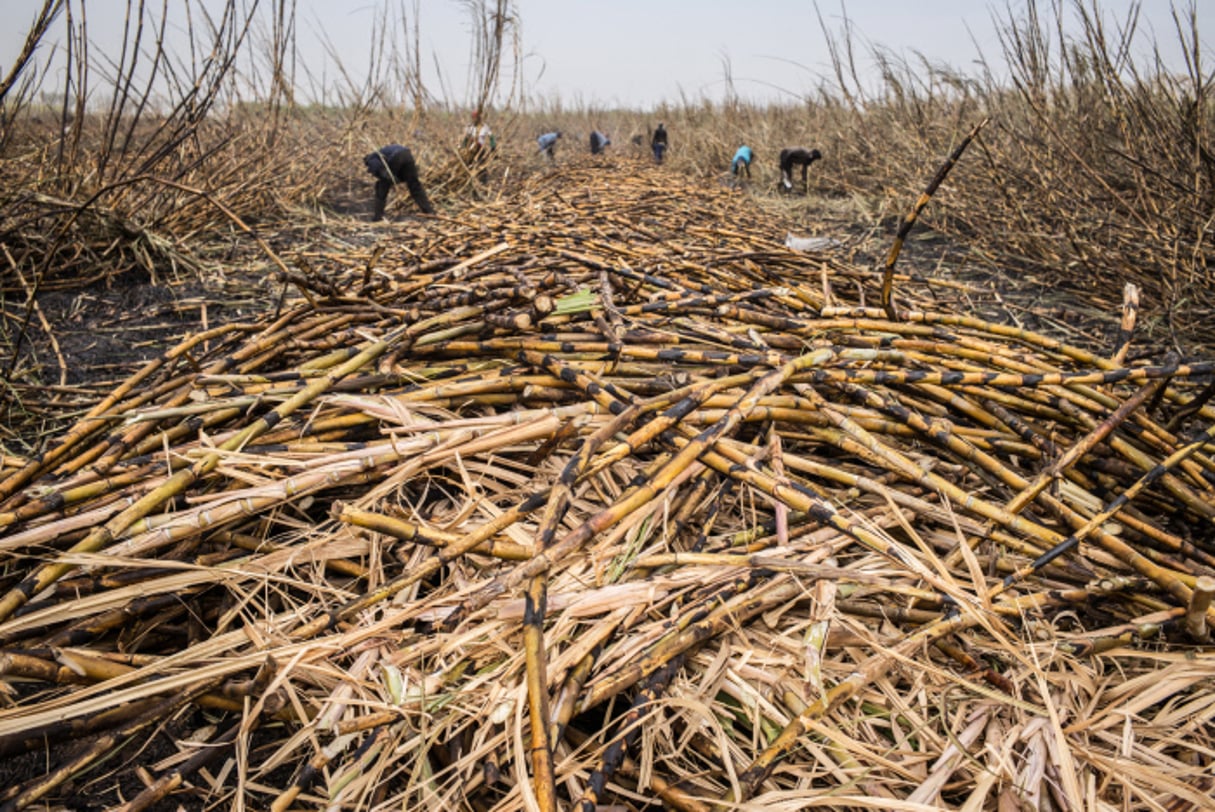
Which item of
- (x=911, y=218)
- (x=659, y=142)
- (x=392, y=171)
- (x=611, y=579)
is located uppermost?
(x=659, y=142)

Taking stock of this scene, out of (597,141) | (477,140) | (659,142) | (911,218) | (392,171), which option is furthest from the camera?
(597,141)

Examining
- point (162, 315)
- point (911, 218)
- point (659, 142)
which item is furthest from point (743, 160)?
point (911, 218)

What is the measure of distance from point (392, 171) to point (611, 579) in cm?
568

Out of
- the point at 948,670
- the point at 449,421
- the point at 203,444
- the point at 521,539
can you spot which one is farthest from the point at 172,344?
the point at 948,670

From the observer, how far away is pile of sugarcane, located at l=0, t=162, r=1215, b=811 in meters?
0.83

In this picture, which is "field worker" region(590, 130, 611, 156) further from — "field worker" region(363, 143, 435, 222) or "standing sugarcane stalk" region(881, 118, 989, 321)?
"standing sugarcane stalk" region(881, 118, 989, 321)

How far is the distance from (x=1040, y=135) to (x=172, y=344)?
581cm

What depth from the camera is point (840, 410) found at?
50.6 inches

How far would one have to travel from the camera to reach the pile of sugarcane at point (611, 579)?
2.73 ft

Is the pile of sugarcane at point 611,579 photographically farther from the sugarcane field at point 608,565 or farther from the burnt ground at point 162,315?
the burnt ground at point 162,315

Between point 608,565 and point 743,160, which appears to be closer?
point 608,565

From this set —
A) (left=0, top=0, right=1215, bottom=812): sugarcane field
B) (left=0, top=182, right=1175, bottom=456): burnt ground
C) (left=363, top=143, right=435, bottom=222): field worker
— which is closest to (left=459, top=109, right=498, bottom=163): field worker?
(left=363, top=143, right=435, bottom=222): field worker

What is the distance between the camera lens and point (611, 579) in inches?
40.4

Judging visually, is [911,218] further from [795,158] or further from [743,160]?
[743,160]
